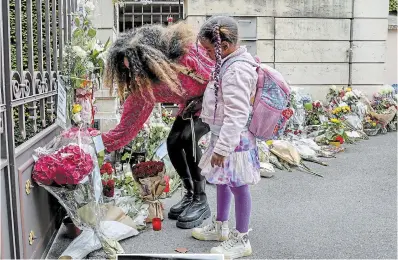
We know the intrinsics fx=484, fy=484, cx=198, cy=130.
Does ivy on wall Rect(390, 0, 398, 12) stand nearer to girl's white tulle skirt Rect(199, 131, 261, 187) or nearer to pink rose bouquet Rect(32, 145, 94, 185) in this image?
girl's white tulle skirt Rect(199, 131, 261, 187)

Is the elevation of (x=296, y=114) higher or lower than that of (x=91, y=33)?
lower

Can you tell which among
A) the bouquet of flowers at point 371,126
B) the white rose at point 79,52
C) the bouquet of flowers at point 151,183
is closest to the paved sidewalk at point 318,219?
the bouquet of flowers at point 151,183

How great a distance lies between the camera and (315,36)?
10.3 metres

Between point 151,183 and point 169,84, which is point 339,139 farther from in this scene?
point 169,84

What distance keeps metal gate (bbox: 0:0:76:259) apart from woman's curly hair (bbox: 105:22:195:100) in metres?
0.53

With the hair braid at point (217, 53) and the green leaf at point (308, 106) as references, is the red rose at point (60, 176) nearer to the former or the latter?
the hair braid at point (217, 53)

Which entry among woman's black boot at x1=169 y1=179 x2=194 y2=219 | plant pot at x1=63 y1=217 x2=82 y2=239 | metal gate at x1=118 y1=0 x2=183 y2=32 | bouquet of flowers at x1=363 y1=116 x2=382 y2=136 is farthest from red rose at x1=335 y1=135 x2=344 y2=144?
plant pot at x1=63 y1=217 x2=82 y2=239

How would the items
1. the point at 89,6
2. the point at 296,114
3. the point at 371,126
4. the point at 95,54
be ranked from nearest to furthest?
the point at 95,54 → the point at 89,6 → the point at 296,114 → the point at 371,126

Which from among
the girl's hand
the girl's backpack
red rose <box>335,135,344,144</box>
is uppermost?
the girl's backpack

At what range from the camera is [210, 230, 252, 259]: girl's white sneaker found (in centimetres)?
322

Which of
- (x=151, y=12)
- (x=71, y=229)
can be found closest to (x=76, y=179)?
(x=71, y=229)

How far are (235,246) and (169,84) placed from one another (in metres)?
1.19

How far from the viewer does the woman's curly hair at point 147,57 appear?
10.8 feet

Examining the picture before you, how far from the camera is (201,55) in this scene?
3.60m
